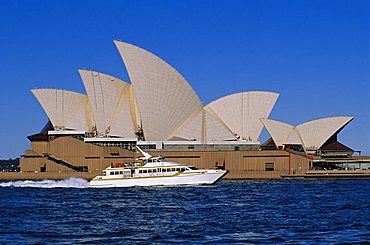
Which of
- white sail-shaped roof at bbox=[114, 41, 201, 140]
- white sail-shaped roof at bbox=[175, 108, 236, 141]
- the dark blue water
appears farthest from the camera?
white sail-shaped roof at bbox=[175, 108, 236, 141]

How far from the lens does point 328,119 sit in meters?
75.1

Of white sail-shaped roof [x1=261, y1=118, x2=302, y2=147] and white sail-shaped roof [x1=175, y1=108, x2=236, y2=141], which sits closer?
white sail-shaped roof [x1=175, y1=108, x2=236, y2=141]

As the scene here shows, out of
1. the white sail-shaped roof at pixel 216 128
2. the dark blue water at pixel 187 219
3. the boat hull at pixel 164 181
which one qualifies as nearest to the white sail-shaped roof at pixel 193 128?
the white sail-shaped roof at pixel 216 128

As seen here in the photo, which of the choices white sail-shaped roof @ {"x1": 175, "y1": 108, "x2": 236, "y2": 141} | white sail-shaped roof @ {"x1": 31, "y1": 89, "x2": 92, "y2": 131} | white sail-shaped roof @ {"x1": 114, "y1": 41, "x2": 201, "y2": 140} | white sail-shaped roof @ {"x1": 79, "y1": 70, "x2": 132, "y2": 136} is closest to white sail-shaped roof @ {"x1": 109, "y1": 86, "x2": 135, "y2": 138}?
white sail-shaped roof @ {"x1": 79, "y1": 70, "x2": 132, "y2": 136}

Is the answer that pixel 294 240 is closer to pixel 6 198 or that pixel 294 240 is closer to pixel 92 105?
pixel 6 198

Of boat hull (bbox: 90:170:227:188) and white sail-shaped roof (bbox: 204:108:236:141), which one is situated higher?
white sail-shaped roof (bbox: 204:108:236:141)

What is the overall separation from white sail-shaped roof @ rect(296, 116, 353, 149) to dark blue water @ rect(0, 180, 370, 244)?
1437 inches

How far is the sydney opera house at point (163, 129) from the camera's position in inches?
2795

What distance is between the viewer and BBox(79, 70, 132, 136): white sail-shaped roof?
7256 cm

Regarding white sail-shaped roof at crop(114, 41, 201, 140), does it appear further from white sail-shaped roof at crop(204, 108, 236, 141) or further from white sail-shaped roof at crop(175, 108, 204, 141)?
white sail-shaped roof at crop(204, 108, 236, 141)

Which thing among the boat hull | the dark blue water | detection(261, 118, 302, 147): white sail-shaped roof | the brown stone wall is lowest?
the dark blue water

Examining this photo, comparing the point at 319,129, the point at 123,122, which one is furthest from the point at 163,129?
the point at 319,129

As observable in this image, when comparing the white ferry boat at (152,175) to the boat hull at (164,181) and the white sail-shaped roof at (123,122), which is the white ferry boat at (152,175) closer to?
the boat hull at (164,181)

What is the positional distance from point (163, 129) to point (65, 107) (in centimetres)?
1144
